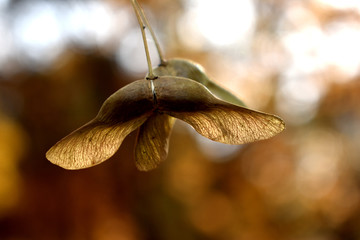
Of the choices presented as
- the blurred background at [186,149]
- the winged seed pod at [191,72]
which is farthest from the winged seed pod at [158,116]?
the blurred background at [186,149]

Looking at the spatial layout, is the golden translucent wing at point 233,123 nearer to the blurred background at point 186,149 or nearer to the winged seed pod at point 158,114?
the winged seed pod at point 158,114

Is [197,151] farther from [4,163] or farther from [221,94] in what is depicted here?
[221,94]

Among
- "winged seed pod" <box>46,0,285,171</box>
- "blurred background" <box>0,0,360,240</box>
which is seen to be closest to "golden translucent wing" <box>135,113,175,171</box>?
"winged seed pod" <box>46,0,285,171</box>

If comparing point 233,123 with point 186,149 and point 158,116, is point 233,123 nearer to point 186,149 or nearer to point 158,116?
point 158,116

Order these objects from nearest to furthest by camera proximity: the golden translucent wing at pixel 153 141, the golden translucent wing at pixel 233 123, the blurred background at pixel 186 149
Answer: the golden translucent wing at pixel 233 123 → the golden translucent wing at pixel 153 141 → the blurred background at pixel 186 149

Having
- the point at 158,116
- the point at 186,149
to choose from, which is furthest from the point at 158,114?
the point at 186,149

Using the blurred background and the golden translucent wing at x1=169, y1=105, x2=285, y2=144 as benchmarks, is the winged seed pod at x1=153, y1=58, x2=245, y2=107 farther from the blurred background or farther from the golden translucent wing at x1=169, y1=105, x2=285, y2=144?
the blurred background

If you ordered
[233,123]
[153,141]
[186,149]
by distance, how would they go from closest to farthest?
[233,123] → [153,141] → [186,149]
